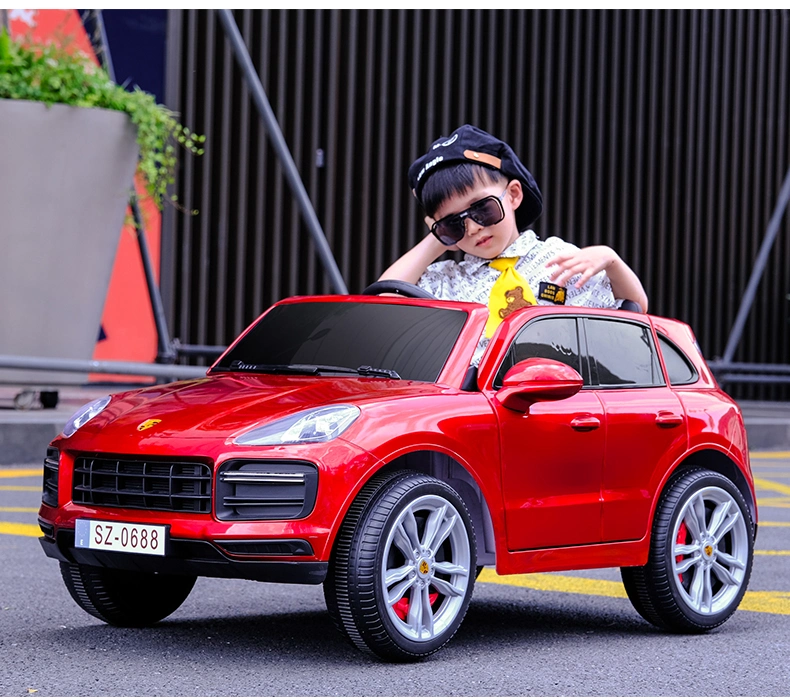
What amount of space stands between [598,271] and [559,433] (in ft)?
3.50

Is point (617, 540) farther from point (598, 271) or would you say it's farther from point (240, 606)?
point (240, 606)

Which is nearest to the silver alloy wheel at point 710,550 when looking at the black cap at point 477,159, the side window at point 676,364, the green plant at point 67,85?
the side window at point 676,364

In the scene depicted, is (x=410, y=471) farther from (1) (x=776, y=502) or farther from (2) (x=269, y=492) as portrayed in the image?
(1) (x=776, y=502)

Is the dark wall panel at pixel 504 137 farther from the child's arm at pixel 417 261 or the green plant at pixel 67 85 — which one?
the child's arm at pixel 417 261

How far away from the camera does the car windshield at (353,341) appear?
236 inches

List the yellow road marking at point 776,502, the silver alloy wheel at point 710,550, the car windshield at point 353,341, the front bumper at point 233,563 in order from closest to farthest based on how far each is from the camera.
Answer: the front bumper at point 233,563, the car windshield at point 353,341, the silver alloy wheel at point 710,550, the yellow road marking at point 776,502

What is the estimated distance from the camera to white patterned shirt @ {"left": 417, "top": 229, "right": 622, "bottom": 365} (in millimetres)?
6855

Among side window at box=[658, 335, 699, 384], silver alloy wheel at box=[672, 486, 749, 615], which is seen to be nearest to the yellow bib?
side window at box=[658, 335, 699, 384]

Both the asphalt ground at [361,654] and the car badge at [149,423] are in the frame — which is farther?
the car badge at [149,423]

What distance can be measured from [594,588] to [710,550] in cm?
117

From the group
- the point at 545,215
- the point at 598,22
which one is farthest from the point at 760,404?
the point at 598,22

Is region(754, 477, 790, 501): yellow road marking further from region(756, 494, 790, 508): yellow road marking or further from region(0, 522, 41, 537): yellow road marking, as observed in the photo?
region(0, 522, 41, 537): yellow road marking

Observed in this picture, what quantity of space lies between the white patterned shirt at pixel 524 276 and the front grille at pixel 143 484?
1.94 metres

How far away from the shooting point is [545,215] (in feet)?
67.6
